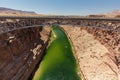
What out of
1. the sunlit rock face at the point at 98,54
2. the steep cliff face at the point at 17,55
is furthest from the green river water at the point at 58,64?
the steep cliff face at the point at 17,55

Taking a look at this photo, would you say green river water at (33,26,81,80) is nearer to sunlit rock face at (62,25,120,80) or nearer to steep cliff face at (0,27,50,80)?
sunlit rock face at (62,25,120,80)

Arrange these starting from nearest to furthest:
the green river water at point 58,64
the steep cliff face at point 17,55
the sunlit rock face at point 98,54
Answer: the steep cliff face at point 17,55, the sunlit rock face at point 98,54, the green river water at point 58,64

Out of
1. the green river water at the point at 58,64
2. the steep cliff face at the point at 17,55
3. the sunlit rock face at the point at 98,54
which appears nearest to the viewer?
the steep cliff face at the point at 17,55

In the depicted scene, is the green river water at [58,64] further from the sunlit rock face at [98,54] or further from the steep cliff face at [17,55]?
the steep cliff face at [17,55]

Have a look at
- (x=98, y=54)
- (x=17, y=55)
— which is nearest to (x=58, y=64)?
(x=98, y=54)

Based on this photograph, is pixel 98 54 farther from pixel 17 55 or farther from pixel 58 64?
pixel 17 55

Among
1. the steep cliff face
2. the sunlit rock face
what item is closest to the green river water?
the sunlit rock face

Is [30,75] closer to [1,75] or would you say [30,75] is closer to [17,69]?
[17,69]
